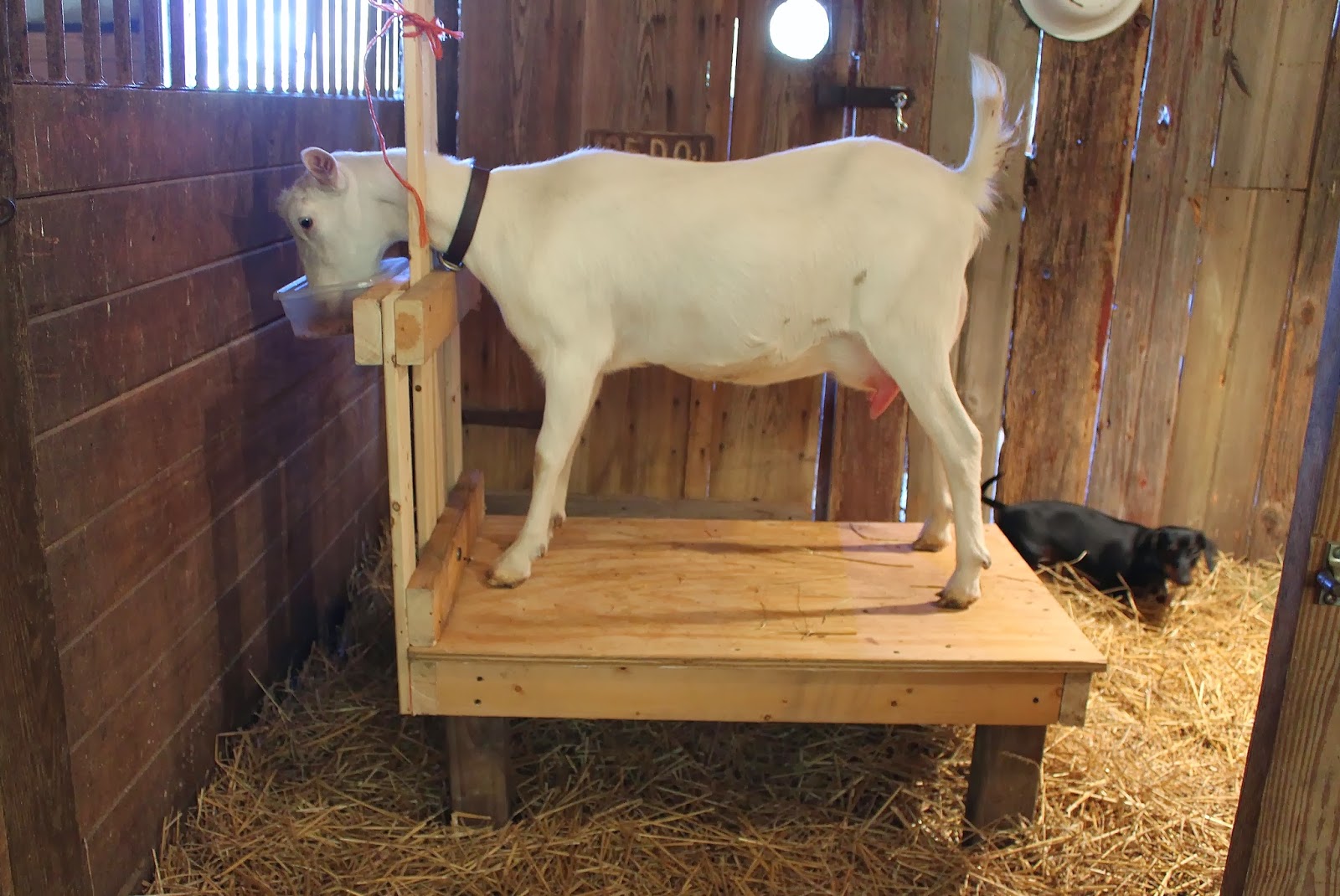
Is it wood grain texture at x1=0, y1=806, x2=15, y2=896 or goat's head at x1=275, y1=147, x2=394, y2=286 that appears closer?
wood grain texture at x1=0, y1=806, x2=15, y2=896

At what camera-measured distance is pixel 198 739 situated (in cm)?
258

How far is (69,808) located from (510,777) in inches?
40.7

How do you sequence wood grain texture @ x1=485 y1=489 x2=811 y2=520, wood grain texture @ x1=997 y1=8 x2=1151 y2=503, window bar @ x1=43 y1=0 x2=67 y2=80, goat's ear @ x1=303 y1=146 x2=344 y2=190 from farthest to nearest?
wood grain texture @ x1=485 y1=489 x2=811 y2=520 < wood grain texture @ x1=997 y1=8 x2=1151 y2=503 < goat's ear @ x1=303 y1=146 x2=344 y2=190 < window bar @ x1=43 y1=0 x2=67 y2=80

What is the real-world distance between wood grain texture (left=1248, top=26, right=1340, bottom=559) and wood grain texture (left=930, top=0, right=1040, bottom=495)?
0.94 metres

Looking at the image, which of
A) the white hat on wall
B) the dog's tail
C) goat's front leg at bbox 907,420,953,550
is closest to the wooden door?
goat's front leg at bbox 907,420,953,550

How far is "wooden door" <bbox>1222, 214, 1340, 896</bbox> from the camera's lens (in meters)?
1.41

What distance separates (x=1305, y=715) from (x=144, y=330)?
6.85ft

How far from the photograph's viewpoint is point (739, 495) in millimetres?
4000

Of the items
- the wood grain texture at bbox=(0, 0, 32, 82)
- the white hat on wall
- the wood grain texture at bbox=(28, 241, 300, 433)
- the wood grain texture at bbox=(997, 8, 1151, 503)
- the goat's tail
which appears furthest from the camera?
the wood grain texture at bbox=(997, 8, 1151, 503)

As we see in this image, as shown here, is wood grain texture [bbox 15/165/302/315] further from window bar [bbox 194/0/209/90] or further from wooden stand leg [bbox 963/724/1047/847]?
wooden stand leg [bbox 963/724/1047/847]

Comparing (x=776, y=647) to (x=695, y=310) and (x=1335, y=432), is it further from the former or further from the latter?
(x=1335, y=432)

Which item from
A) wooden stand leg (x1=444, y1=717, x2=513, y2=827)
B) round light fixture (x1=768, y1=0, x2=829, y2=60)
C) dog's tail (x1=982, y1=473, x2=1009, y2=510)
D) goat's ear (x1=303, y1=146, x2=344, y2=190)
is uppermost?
round light fixture (x1=768, y1=0, x2=829, y2=60)

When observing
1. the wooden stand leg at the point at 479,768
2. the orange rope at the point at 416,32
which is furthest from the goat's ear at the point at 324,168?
the wooden stand leg at the point at 479,768

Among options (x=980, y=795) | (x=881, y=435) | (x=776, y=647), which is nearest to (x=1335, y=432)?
(x=776, y=647)
